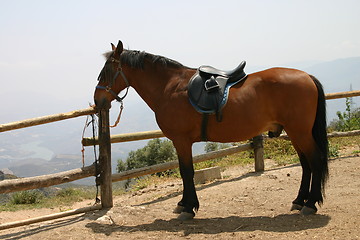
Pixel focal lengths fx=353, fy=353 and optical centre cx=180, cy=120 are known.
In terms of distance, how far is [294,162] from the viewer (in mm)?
7781

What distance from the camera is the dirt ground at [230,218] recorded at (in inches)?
146

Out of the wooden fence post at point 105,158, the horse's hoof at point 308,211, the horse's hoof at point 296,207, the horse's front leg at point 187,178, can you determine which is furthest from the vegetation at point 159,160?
the horse's hoof at point 308,211

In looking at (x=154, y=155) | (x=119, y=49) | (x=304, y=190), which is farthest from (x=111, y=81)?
(x=154, y=155)

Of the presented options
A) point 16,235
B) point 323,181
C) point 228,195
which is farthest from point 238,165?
point 16,235

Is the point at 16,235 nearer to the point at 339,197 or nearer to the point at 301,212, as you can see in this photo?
the point at 301,212

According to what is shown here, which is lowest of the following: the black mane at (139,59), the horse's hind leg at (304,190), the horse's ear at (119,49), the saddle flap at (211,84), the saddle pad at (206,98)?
the horse's hind leg at (304,190)

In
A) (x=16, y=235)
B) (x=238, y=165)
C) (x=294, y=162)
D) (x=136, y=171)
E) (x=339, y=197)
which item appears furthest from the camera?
(x=238, y=165)

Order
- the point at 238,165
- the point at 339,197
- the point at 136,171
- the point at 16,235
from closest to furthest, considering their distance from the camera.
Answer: the point at 16,235
the point at 339,197
the point at 136,171
the point at 238,165

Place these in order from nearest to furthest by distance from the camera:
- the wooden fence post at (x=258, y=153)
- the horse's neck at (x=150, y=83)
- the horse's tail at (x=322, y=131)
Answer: the horse's tail at (x=322, y=131) → the horse's neck at (x=150, y=83) → the wooden fence post at (x=258, y=153)

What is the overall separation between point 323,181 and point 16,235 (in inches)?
144

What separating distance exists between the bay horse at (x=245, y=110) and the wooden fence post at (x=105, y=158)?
1.68 ft

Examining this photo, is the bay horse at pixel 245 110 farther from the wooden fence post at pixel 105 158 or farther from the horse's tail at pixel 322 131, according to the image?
the wooden fence post at pixel 105 158

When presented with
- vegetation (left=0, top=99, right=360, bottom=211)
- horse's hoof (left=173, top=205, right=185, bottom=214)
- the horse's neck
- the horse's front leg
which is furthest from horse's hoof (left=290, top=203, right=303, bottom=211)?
vegetation (left=0, top=99, right=360, bottom=211)

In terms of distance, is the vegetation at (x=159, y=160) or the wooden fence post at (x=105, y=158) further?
the vegetation at (x=159, y=160)
